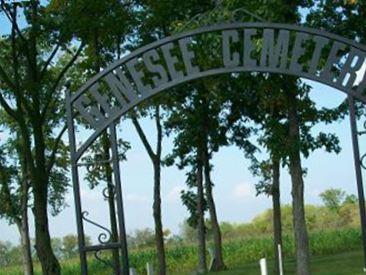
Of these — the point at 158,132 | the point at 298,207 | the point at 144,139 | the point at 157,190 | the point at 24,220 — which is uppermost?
the point at 158,132

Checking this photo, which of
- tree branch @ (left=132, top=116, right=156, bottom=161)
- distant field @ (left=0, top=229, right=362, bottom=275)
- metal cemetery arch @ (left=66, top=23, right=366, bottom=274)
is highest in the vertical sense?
tree branch @ (left=132, top=116, right=156, bottom=161)

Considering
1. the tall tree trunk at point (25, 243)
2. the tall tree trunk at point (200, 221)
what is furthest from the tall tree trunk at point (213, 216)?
the tall tree trunk at point (25, 243)

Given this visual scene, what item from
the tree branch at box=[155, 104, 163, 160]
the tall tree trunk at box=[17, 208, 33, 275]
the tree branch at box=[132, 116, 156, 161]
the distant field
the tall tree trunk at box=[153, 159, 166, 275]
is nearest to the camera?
the tall tree trunk at box=[153, 159, 166, 275]

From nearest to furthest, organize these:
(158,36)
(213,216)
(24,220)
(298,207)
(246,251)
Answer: (298,207) → (158,36) → (24,220) → (213,216) → (246,251)

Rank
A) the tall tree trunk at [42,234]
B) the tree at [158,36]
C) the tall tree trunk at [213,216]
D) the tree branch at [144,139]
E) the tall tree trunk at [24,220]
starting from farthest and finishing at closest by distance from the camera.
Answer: the tall tree trunk at [213,216] → the tall tree trunk at [24,220] → the tree branch at [144,139] → the tree at [158,36] → the tall tree trunk at [42,234]

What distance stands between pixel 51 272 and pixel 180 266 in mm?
19804

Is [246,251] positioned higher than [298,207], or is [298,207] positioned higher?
[298,207]

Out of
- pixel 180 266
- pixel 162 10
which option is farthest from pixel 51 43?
pixel 180 266

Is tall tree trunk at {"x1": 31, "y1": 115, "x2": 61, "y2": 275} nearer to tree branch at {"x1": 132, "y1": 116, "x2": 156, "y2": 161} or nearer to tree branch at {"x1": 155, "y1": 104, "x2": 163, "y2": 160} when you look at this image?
tree branch at {"x1": 132, "y1": 116, "x2": 156, "y2": 161}

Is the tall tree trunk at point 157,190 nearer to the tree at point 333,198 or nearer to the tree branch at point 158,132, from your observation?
the tree branch at point 158,132

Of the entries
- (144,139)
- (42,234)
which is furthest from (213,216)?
(42,234)

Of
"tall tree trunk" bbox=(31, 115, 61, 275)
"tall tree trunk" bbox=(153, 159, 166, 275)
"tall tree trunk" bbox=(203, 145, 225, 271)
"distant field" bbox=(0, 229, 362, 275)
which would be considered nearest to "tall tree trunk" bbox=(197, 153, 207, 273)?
"tall tree trunk" bbox=(203, 145, 225, 271)

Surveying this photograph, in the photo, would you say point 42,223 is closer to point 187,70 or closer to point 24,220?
point 187,70

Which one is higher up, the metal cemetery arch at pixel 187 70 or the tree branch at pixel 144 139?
the tree branch at pixel 144 139
